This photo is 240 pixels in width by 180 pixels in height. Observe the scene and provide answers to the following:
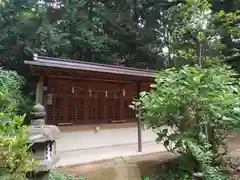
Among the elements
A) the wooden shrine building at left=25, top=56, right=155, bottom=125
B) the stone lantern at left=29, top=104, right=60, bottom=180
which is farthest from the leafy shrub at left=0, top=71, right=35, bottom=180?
the wooden shrine building at left=25, top=56, right=155, bottom=125

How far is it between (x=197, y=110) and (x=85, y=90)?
12.7ft

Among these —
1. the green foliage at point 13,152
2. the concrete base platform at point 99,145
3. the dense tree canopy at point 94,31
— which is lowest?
the concrete base platform at point 99,145

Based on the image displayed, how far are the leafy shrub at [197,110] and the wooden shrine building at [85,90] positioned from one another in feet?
7.90

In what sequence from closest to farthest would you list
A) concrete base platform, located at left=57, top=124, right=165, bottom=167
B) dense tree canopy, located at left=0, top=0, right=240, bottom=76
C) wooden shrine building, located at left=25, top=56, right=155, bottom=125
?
wooden shrine building, located at left=25, top=56, right=155, bottom=125 < concrete base platform, located at left=57, top=124, right=165, bottom=167 < dense tree canopy, located at left=0, top=0, right=240, bottom=76

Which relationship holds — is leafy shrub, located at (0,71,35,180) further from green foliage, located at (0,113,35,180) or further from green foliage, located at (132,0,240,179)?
green foliage, located at (132,0,240,179)

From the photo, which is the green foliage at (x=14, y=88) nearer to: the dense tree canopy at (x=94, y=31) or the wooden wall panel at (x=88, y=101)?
the wooden wall panel at (x=88, y=101)

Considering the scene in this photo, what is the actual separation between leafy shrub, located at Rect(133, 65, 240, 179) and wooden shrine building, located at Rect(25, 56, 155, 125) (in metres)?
2.41

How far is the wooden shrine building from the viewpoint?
242 inches

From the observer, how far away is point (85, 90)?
715cm

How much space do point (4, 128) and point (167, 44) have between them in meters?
13.1

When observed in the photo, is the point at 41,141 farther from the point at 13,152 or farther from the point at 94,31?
A: the point at 94,31

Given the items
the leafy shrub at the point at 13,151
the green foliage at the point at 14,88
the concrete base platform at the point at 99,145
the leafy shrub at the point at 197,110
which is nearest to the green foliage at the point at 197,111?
the leafy shrub at the point at 197,110

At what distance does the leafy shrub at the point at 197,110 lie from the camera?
3.88 metres

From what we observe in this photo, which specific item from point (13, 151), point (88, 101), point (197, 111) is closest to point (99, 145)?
point (88, 101)
